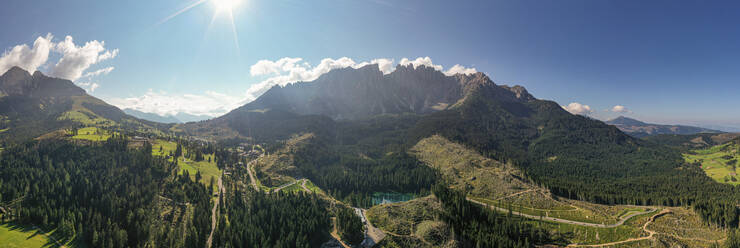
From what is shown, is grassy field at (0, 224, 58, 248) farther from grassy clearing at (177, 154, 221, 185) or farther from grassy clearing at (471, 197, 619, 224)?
grassy clearing at (471, 197, 619, 224)

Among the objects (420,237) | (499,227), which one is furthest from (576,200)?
(420,237)

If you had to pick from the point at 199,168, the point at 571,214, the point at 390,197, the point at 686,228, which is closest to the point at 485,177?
the point at 571,214

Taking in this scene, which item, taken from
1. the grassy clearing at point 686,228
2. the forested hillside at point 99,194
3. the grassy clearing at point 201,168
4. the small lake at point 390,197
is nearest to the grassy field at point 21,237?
the forested hillside at point 99,194

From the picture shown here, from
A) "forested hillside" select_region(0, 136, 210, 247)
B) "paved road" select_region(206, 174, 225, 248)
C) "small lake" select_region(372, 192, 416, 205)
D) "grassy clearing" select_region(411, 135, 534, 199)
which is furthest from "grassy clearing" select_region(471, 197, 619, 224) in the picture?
"forested hillside" select_region(0, 136, 210, 247)

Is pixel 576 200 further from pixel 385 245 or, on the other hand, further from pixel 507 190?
pixel 385 245

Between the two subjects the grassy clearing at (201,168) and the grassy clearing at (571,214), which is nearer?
the grassy clearing at (571,214)

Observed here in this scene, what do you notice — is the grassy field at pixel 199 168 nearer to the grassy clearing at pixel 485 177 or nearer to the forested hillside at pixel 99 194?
the forested hillside at pixel 99 194
